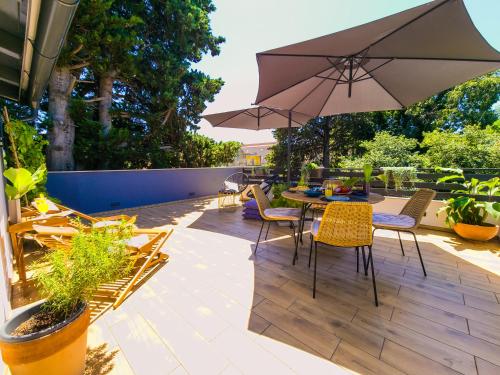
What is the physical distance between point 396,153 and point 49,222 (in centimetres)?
1030

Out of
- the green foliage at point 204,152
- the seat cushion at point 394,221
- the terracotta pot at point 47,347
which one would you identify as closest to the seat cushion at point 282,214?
the seat cushion at point 394,221

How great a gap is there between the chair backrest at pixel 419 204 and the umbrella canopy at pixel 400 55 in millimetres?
1412

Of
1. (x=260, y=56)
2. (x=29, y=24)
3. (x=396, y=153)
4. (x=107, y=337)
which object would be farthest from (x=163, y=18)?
(x=396, y=153)

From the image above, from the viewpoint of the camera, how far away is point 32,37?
7.09 feet

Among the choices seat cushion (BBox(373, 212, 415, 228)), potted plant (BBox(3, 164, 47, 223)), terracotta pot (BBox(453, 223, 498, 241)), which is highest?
potted plant (BBox(3, 164, 47, 223))

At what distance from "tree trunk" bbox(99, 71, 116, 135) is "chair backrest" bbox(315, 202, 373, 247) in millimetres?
6526

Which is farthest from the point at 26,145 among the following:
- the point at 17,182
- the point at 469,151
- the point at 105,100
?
the point at 469,151

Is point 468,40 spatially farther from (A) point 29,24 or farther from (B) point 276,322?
(A) point 29,24

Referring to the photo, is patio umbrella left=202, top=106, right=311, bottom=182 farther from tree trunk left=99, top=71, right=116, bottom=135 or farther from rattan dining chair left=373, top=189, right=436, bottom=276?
tree trunk left=99, top=71, right=116, bottom=135

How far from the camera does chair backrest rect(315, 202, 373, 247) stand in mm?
1787

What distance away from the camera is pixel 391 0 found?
376cm

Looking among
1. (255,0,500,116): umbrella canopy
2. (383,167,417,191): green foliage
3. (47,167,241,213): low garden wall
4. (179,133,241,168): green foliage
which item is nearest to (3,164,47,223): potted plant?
(47,167,241,213): low garden wall

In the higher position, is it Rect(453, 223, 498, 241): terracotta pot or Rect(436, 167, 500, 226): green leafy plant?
Rect(436, 167, 500, 226): green leafy plant

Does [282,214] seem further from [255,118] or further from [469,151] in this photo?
[469,151]
